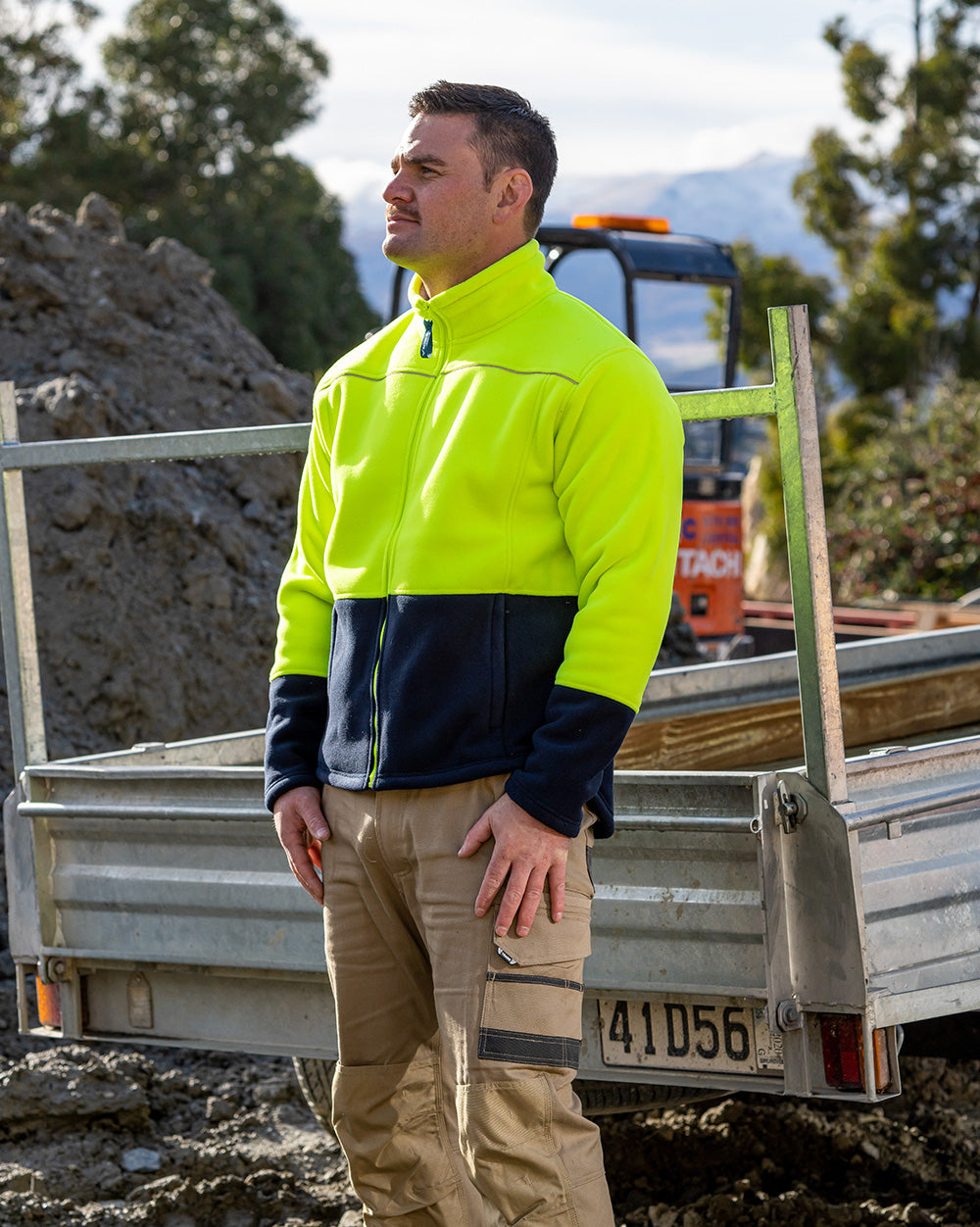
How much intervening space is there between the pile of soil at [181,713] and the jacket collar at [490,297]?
6.38 ft

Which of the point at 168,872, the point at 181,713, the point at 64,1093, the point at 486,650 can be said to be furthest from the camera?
the point at 181,713

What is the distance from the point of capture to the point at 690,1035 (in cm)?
250

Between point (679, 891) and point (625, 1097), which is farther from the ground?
point (679, 891)

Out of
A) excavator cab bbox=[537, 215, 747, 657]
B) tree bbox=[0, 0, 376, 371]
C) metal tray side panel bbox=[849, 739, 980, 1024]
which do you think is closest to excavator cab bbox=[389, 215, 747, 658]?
excavator cab bbox=[537, 215, 747, 657]

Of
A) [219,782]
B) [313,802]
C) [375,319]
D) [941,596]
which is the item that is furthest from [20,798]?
[375,319]

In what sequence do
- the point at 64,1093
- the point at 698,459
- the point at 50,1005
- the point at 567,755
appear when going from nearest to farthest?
the point at 567,755, the point at 50,1005, the point at 64,1093, the point at 698,459

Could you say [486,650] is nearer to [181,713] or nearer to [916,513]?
[181,713]

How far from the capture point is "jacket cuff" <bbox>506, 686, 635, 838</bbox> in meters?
1.93

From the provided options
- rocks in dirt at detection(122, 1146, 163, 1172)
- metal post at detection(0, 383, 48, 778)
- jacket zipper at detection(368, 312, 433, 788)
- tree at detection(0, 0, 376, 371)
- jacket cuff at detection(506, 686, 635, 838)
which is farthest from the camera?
tree at detection(0, 0, 376, 371)

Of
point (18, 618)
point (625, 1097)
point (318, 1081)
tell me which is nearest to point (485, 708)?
point (625, 1097)

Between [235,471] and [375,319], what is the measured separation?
25170 mm

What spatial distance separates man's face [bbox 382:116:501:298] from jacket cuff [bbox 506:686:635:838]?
69 cm

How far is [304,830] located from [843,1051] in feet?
3.10

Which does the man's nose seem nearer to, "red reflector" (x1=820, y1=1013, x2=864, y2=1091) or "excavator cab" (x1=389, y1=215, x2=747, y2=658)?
"red reflector" (x1=820, y1=1013, x2=864, y2=1091)
